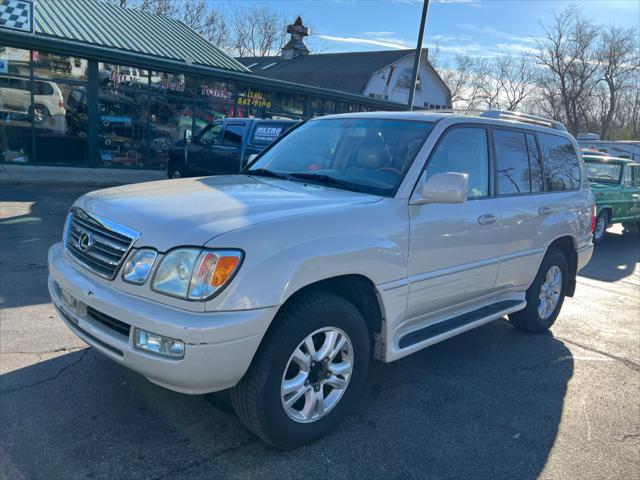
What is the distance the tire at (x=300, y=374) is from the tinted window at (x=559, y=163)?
9.30ft

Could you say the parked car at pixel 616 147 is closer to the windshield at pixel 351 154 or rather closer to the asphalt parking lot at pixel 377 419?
the asphalt parking lot at pixel 377 419

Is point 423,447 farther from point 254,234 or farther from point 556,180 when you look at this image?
point 556,180

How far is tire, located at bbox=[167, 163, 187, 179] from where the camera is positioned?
12764 millimetres

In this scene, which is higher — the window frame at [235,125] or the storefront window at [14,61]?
the storefront window at [14,61]

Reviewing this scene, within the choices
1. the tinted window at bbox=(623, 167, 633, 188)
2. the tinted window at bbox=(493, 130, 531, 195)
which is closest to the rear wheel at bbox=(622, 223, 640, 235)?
the tinted window at bbox=(623, 167, 633, 188)

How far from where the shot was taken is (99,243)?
9.79ft

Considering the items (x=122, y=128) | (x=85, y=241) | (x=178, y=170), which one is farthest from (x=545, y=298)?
(x=122, y=128)

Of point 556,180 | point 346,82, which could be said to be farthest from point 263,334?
point 346,82

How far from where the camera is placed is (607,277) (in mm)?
Answer: 8438

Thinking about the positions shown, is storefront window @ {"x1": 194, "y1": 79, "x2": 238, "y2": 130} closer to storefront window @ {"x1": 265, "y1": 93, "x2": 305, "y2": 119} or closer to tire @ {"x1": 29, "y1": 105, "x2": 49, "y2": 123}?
storefront window @ {"x1": 265, "y1": 93, "x2": 305, "y2": 119}

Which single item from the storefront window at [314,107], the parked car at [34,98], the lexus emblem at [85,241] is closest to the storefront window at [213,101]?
the storefront window at [314,107]

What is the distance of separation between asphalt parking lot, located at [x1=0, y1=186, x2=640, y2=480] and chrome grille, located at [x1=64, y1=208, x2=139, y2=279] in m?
0.93

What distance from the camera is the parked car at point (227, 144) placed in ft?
34.7

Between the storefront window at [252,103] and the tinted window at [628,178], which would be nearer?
the tinted window at [628,178]
